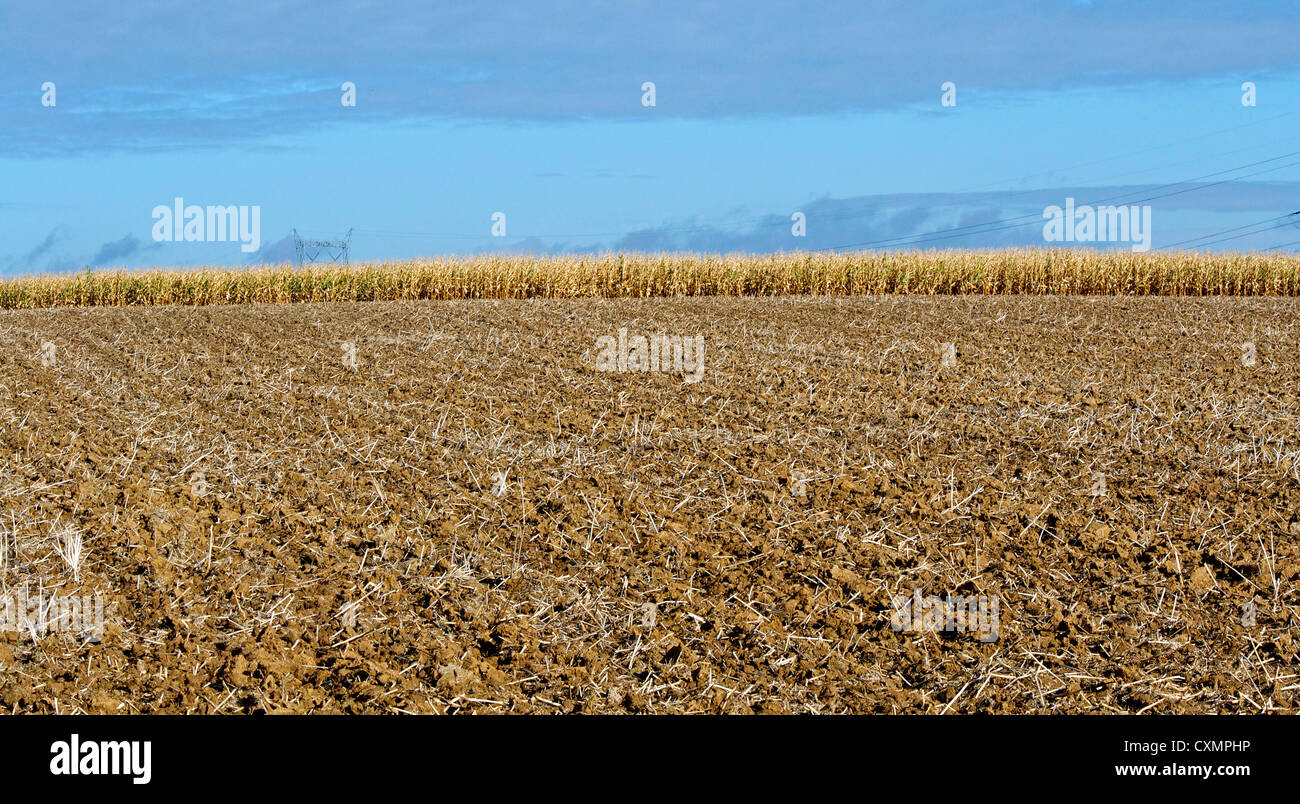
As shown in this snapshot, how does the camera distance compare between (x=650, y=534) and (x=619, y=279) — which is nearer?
(x=650, y=534)

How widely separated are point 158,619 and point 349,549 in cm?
150

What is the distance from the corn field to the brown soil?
1639 centimetres

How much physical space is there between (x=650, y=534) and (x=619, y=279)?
78.3 feet

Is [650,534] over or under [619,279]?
under

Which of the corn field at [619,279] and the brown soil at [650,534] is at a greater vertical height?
the corn field at [619,279]

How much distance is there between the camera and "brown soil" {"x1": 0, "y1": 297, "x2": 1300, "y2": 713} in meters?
6.89

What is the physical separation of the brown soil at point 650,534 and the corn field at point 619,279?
16393mm

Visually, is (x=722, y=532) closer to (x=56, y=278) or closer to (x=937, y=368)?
(x=937, y=368)

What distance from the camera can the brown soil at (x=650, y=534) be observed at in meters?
6.89

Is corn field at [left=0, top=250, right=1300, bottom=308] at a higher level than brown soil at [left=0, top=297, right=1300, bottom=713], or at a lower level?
higher

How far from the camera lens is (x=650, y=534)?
877 cm

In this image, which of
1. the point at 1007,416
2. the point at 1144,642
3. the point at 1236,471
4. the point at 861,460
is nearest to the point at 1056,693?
the point at 1144,642

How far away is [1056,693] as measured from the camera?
6.88m

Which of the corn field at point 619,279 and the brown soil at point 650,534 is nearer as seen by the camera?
the brown soil at point 650,534
